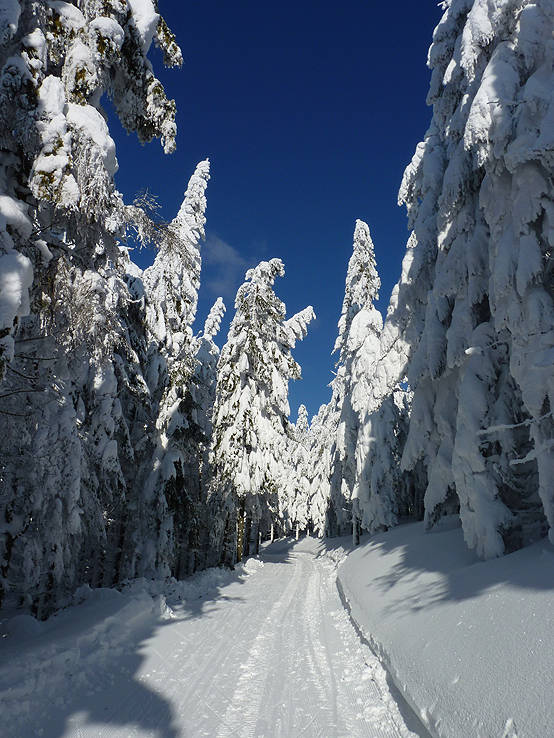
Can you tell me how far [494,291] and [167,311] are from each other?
1371cm

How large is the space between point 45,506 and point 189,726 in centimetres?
614

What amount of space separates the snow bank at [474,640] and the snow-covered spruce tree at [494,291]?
1.14 metres

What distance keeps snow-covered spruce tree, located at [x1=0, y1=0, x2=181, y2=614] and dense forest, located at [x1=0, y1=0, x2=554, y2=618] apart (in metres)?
0.03

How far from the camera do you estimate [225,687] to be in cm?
566

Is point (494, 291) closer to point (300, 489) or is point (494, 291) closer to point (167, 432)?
point (167, 432)

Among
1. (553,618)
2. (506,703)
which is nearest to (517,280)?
(553,618)

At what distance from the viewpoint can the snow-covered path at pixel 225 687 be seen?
4.59m

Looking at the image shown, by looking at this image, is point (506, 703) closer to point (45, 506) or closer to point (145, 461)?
point (45, 506)

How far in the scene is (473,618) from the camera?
542 cm

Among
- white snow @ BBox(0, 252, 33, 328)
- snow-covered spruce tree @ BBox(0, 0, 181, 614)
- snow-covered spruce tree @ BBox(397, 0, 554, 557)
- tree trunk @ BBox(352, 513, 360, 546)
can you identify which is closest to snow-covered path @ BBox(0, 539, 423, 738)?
snow-covered spruce tree @ BBox(0, 0, 181, 614)

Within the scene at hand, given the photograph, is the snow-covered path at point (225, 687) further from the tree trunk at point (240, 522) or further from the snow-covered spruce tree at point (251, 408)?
the tree trunk at point (240, 522)

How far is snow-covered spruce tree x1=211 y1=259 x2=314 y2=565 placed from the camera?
18.3 m

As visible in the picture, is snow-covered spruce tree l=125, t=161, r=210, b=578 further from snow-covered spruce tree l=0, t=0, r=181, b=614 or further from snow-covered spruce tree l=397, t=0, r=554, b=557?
snow-covered spruce tree l=397, t=0, r=554, b=557

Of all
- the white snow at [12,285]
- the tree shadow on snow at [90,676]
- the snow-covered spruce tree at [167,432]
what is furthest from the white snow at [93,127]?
the snow-covered spruce tree at [167,432]
